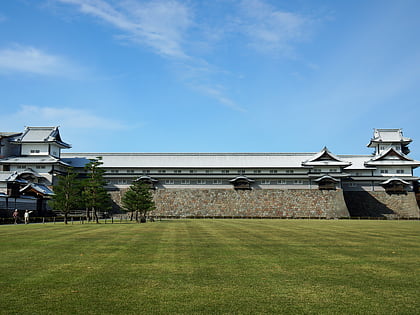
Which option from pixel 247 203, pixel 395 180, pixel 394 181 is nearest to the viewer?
pixel 247 203

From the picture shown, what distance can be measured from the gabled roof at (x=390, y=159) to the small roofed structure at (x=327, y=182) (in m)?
8.83

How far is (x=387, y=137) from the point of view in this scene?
74812mm

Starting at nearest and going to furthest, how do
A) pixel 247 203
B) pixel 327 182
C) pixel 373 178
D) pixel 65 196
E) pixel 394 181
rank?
pixel 65 196 < pixel 247 203 < pixel 327 182 < pixel 394 181 < pixel 373 178

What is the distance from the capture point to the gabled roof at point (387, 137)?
73438 millimetres

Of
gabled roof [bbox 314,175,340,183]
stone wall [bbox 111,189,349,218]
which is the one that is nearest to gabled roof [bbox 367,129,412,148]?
gabled roof [bbox 314,175,340,183]

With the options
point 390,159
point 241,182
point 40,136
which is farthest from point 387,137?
point 40,136

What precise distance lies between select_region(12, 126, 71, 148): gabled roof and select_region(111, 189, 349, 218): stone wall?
12.9m

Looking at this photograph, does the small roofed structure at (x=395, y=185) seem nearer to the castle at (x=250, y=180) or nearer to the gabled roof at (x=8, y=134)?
the castle at (x=250, y=180)

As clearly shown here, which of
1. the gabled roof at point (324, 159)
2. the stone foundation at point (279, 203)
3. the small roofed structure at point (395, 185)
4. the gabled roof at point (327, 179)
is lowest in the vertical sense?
the stone foundation at point (279, 203)

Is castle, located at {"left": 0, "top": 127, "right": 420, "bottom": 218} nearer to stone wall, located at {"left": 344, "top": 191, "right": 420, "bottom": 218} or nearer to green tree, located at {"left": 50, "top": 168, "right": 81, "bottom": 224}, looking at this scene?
stone wall, located at {"left": 344, "top": 191, "right": 420, "bottom": 218}

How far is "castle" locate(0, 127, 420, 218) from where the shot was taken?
62562mm

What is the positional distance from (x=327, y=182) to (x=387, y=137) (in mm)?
19831

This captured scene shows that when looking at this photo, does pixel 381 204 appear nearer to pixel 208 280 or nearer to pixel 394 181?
pixel 394 181

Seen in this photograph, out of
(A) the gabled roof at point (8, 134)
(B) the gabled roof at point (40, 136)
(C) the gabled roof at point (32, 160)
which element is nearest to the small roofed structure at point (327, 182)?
(C) the gabled roof at point (32, 160)
